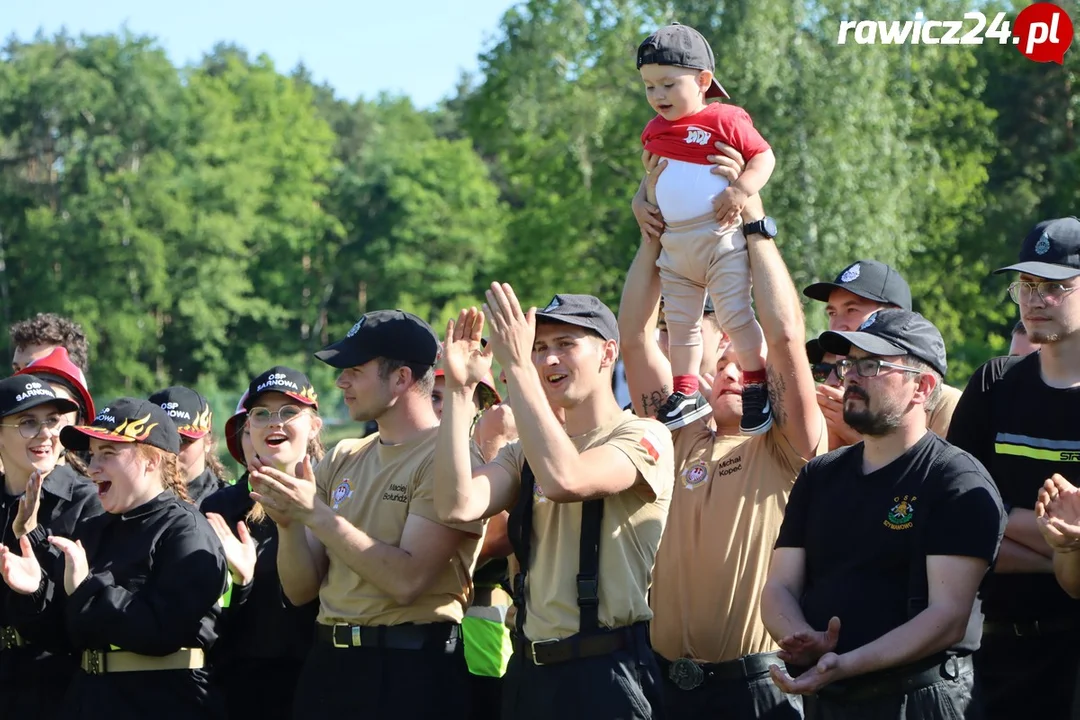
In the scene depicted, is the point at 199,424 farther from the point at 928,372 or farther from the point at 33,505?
the point at 928,372

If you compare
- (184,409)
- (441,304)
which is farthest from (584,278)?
(184,409)

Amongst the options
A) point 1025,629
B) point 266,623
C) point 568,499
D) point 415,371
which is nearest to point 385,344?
point 415,371

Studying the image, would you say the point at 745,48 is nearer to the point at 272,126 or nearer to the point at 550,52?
the point at 550,52

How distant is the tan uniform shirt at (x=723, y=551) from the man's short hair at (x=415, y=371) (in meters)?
1.10

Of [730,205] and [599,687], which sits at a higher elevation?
[730,205]

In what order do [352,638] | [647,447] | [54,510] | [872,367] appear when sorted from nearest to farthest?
[872,367] → [647,447] → [352,638] → [54,510]

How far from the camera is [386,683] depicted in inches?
214

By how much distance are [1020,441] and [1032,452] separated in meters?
0.06

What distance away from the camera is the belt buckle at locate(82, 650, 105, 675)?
5840 mm

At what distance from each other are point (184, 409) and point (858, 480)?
12.9 ft

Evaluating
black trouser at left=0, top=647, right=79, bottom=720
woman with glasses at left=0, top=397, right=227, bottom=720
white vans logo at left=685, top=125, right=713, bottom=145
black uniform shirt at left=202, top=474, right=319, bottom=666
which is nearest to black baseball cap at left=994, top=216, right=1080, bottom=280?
white vans logo at left=685, top=125, right=713, bottom=145

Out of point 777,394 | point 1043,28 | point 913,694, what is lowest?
point 913,694

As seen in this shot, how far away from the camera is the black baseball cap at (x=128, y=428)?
595cm

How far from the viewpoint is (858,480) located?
4.72 metres
